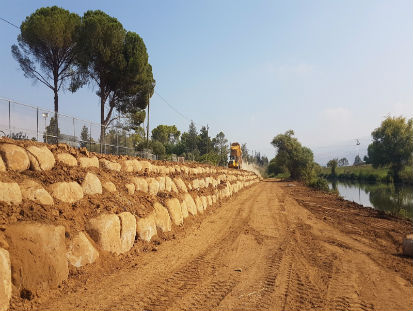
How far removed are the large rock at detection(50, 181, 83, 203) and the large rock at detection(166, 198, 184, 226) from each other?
297 centimetres

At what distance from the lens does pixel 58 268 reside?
13.2 feet

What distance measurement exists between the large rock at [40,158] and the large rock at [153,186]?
2799 millimetres

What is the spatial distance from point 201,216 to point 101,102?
65.2 feet

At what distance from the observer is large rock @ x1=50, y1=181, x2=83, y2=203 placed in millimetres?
4914

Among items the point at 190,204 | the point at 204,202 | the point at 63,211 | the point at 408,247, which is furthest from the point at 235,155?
the point at 63,211

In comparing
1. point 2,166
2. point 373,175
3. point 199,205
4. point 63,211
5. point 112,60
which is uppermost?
point 112,60

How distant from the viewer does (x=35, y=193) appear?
4.50m

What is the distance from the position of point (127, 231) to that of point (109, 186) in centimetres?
114

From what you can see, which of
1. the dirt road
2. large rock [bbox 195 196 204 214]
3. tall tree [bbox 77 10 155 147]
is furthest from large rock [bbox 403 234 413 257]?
tall tree [bbox 77 10 155 147]

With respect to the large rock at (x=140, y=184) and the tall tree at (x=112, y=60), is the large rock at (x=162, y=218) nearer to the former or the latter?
the large rock at (x=140, y=184)

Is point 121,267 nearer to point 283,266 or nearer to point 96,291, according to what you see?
point 96,291

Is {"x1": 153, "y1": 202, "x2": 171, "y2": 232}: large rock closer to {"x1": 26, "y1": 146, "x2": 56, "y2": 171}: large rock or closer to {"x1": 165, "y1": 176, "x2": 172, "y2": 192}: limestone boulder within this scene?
{"x1": 165, "y1": 176, "x2": 172, "y2": 192}: limestone boulder

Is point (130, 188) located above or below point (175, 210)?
above

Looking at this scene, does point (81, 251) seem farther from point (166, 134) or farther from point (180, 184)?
point (166, 134)
